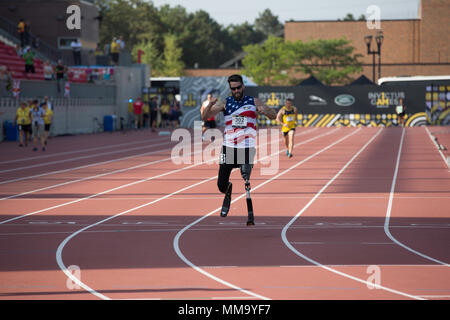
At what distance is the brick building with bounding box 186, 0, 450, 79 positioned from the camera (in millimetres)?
97312

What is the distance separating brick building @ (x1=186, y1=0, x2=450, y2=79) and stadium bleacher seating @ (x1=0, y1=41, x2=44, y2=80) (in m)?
60.4

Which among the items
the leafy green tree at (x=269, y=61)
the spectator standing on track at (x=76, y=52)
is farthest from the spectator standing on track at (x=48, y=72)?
the leafy green tree at (x=269, y=61)

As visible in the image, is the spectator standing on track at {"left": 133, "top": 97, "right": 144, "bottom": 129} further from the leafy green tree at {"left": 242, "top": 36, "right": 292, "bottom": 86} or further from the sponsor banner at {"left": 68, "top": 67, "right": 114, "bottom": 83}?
the leafy green tree at {"left": 242, "top": 36, "right": 292, "bottom": 86}

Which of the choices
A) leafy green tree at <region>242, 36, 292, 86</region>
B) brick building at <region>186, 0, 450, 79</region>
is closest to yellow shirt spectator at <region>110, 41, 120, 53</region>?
leafy green tree at <region>242, 36, 292, 86</region>

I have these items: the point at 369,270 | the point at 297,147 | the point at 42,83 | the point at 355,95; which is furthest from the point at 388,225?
the point at 355,95

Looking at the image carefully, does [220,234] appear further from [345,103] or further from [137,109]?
[345,103]

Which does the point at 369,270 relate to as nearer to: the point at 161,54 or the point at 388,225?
the point at 388,225

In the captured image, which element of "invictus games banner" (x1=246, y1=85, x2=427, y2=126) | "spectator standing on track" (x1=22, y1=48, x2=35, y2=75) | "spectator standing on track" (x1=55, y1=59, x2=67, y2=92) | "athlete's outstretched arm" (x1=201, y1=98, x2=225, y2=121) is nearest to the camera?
"athlete's outstretched arm" (x1=201, y1=98, x2=225, y2=121)

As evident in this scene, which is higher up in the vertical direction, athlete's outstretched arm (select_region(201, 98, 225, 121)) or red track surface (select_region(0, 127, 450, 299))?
athlete's outstretched arm (select_region(201, 98, 225, 121))

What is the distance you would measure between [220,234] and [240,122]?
154 cm

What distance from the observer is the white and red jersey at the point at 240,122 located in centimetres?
1184

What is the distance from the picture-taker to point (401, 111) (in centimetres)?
5334

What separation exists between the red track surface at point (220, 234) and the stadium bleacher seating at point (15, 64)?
19.6m

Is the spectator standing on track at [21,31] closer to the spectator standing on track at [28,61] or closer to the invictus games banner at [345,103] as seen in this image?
the spectator standing on track at [28,61]
